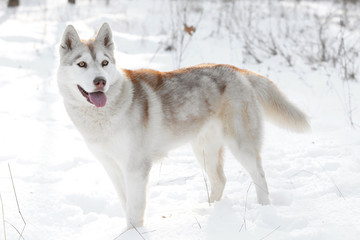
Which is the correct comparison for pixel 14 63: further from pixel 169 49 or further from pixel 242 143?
pixel 242 143

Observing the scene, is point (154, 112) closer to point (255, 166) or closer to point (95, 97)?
point (95, 97)

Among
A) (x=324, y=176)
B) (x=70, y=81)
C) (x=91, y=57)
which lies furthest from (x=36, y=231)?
(x=324, y=176)

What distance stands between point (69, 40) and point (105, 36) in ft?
0.86

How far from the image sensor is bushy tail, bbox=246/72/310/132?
122 inches

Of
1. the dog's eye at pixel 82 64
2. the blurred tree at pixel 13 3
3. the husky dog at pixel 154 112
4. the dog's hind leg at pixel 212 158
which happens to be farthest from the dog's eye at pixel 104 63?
the blurred tree at pixel 13 3

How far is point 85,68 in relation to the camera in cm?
251

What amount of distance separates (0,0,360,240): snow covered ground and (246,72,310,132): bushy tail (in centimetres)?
55

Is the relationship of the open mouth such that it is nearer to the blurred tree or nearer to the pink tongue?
the pink tongue

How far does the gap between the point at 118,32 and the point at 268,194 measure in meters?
6.44

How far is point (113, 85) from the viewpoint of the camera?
2.63 meters

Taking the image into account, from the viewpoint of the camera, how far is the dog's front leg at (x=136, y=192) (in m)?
2.60

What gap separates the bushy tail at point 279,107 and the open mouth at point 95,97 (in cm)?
129

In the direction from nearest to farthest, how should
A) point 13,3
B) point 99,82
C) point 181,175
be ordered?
1. point 99,82
2. point 181,175
3. point 13,3

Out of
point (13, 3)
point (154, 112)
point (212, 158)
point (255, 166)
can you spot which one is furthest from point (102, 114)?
point (13, 3)
